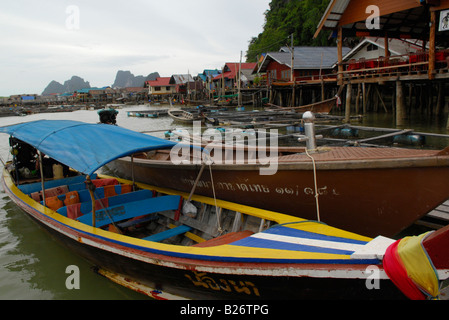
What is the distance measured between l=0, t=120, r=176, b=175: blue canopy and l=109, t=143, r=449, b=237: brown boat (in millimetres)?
1139

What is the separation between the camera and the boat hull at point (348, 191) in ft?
12.4

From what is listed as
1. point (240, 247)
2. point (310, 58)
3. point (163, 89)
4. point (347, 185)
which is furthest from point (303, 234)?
point (163, 89)

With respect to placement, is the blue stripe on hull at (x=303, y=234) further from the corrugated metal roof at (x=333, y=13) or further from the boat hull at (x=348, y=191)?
the corrugated metal roof at (x=333, y=13)

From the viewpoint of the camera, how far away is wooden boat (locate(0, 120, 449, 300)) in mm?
2477

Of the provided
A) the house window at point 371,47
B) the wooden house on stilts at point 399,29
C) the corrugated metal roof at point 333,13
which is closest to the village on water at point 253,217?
the wooden house on stilts at point 399,29

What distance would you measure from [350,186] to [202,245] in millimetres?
2117

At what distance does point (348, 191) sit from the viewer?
4234 millimetres

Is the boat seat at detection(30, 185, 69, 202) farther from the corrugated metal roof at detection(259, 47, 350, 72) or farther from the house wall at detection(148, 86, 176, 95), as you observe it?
the house wall at detection(148, 86, 176, 95)

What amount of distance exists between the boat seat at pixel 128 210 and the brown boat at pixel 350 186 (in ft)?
2.69

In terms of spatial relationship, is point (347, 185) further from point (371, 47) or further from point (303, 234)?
point (371, 47)
